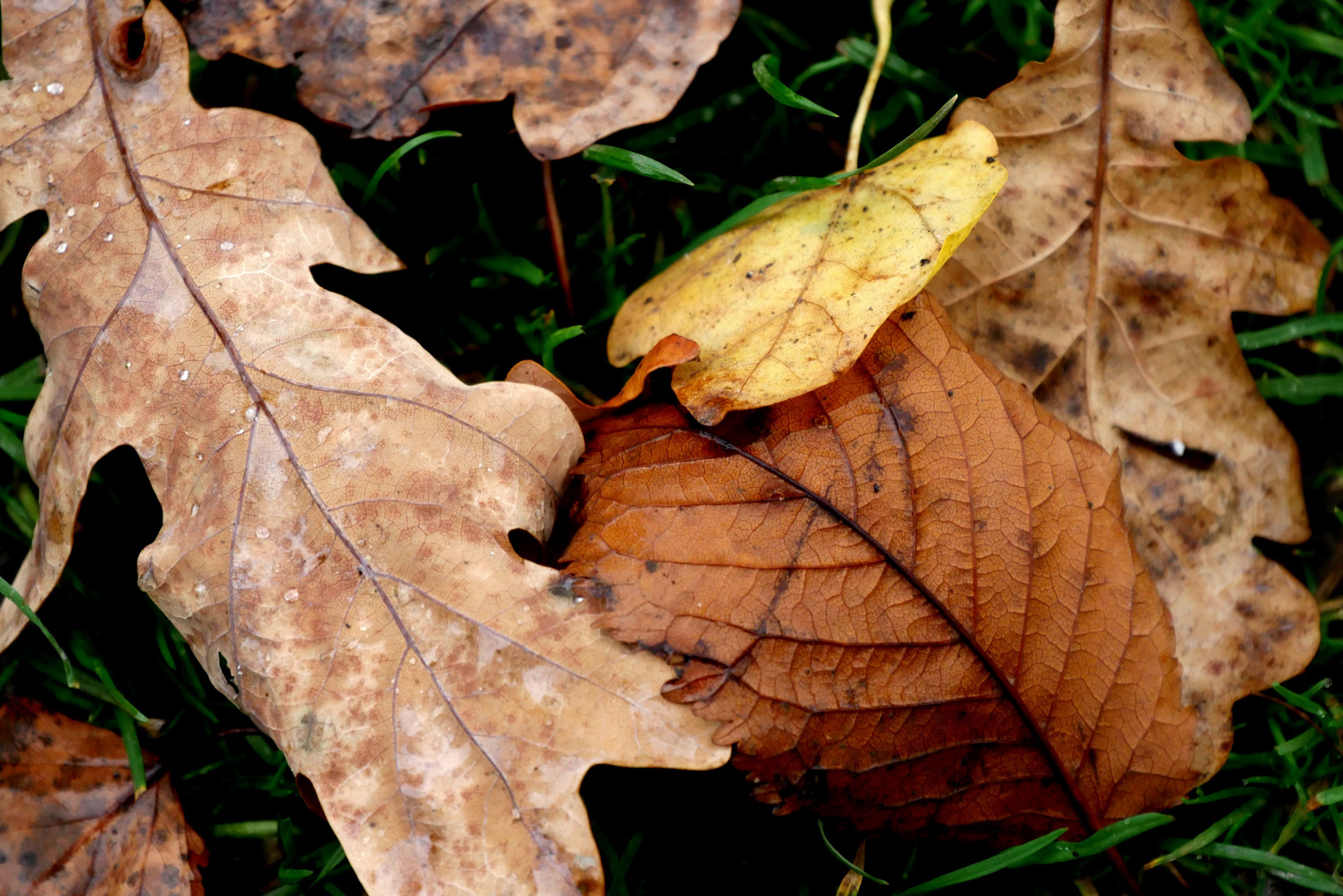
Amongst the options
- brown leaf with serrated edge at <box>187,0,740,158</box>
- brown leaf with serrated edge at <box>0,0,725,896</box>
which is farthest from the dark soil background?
brown leaf with serrated edge at <box>0,0,725,896</box>

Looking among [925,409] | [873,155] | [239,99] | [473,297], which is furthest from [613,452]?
[239,99]

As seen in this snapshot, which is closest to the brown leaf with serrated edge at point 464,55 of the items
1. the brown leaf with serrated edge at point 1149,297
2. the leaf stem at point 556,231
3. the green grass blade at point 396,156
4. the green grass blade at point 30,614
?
the green grass blade at point 396,156

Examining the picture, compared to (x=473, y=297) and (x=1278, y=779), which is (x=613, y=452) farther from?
(x=1278, y=779)

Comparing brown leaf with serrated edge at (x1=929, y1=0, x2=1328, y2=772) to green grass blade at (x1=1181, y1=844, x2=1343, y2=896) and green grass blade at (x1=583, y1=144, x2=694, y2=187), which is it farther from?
green grass blade at (x1=583, y1=144, x2=694, y2=187)

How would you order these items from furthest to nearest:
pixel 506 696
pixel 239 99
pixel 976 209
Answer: pixel 239 99 < pixel 976 209 < pixel 506 696

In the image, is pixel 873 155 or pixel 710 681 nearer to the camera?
pixel 710 681

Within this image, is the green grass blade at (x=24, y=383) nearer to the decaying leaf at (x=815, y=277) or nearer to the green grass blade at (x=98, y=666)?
the green grass blade at (x=98, y=666)

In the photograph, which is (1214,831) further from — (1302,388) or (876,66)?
(876,66)
